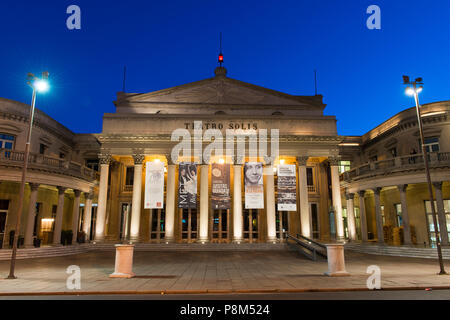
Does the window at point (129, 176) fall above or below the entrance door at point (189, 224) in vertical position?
above

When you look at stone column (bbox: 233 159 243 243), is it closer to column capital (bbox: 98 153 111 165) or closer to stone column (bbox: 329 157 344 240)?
stone column (bbox: 329 157 344 240)

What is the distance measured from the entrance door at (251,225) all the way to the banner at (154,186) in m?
8.60

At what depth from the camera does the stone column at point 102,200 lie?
25500mm

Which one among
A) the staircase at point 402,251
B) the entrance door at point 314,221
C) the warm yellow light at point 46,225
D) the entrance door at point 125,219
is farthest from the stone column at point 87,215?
the staircase at point 402,251

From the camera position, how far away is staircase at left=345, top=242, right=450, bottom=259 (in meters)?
18.7

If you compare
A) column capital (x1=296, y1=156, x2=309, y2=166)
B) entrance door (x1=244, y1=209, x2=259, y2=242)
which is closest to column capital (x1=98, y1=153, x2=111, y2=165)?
entrance door (x1=244, y1=209, x2=259, y2=242)

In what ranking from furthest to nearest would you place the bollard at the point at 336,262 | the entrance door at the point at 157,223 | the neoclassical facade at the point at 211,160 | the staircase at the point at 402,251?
the entrance door at the point at 157,223 → the neoclassical facade at the point at 211,160 → the staircase at the point at 402,251 → the bollard at the point at 336,262

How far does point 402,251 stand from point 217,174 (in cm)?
1418

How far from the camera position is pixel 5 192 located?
22.6m

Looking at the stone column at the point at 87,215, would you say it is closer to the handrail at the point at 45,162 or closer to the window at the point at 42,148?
the handrail at the point at 45,162

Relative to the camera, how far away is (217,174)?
25156mm

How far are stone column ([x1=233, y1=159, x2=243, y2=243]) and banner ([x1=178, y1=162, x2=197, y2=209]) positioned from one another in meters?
3.65

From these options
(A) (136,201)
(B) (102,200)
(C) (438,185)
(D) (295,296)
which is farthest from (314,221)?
(D) (295,296)
